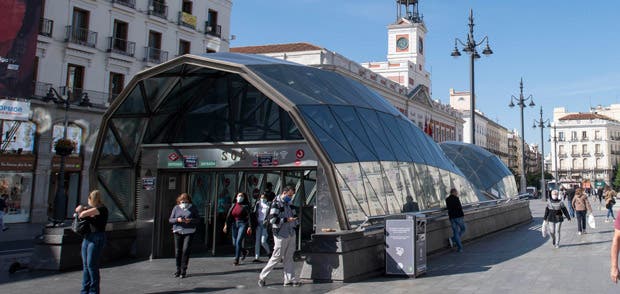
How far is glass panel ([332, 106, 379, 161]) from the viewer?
40.6 ft

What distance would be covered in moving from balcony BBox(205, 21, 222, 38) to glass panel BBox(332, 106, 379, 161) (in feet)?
99.5

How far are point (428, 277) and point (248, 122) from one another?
6.01 m

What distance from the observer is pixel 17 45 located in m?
25.8

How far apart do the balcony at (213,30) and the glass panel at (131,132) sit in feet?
92.8

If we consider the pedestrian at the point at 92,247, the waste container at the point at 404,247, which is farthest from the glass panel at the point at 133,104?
the waste container at the point at 404,247

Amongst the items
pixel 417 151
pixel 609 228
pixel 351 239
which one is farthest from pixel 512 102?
pixel 351 239

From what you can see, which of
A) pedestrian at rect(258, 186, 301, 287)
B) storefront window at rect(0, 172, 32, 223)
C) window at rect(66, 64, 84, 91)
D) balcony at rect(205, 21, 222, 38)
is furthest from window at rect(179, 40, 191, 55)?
pedestrian at rect(258, 186, 301, 287)

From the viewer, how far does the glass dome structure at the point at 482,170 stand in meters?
26.5

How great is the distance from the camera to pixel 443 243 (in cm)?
1457

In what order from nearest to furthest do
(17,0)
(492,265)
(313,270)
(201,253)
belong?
Result: 1. (313,270)
2. (492,265)
3. (201,253)
4. (17,0)

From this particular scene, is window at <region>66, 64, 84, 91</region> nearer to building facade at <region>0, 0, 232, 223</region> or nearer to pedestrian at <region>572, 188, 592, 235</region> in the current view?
building facade at <region>0, 0, 232, 223</region>

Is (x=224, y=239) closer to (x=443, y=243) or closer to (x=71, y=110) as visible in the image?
(x=443, y=243)

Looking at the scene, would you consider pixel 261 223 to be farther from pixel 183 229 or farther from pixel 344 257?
pixel 344 257

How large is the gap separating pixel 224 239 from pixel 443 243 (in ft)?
19.7
